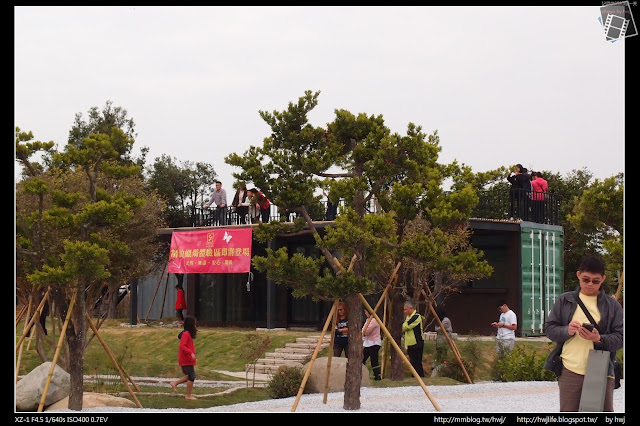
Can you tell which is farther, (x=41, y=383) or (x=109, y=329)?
(x=109, y=329)

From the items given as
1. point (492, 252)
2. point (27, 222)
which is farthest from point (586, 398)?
point (492, 252)

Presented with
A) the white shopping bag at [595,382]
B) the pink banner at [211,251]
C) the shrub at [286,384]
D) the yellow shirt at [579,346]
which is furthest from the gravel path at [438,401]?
the pink banner at [211,251]

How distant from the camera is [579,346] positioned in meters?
8.00

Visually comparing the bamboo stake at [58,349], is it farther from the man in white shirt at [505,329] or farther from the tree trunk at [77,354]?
the man in white shirt at [505,329]

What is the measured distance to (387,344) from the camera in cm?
1931

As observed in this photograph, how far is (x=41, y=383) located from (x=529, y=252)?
16.8 m

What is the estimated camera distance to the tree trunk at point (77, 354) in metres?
13.5

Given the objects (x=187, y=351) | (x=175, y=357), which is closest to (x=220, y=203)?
(x=175, y=357)

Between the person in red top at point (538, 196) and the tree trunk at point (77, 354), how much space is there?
1749 centimetres

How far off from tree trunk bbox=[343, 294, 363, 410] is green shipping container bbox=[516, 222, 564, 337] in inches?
551

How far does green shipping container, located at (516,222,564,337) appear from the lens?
27.1m

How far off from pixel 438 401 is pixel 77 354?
578cm

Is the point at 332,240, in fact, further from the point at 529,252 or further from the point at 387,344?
the point at 529,252

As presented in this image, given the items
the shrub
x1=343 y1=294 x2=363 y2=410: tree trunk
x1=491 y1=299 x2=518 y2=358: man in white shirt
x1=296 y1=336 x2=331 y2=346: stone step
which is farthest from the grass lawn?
x1=343 y1=294 x2=363 y2=410: tree trunk
